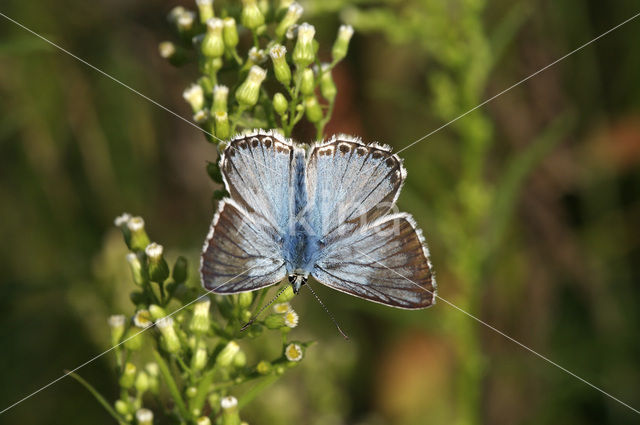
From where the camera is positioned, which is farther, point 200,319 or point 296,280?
point 296,280

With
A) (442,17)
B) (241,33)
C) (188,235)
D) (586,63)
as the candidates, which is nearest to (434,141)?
(586,63)

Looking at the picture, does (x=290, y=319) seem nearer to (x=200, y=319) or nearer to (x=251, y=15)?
(x=200, y=319)

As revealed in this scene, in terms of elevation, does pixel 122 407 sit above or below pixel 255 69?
below

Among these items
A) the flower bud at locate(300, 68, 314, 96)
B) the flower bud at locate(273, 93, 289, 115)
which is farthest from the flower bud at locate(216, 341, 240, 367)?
the flower bud at locate(300, 68, 314, 96)

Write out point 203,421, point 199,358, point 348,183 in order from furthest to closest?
point 348,183, point 199,358, point 203,421

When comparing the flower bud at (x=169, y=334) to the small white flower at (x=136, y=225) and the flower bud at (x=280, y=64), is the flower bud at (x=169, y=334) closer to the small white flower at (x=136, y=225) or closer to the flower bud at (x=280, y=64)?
the small white flower at (x=136, y=225)

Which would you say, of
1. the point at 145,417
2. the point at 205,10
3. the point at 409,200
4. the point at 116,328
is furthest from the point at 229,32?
the point at 409,200

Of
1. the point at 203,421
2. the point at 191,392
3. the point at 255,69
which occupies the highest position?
the point at 255,69

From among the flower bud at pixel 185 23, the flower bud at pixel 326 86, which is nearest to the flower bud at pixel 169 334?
the flower bud at pixel 326 86

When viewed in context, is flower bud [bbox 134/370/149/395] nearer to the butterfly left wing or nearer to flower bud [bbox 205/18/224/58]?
the butterfly left wing
